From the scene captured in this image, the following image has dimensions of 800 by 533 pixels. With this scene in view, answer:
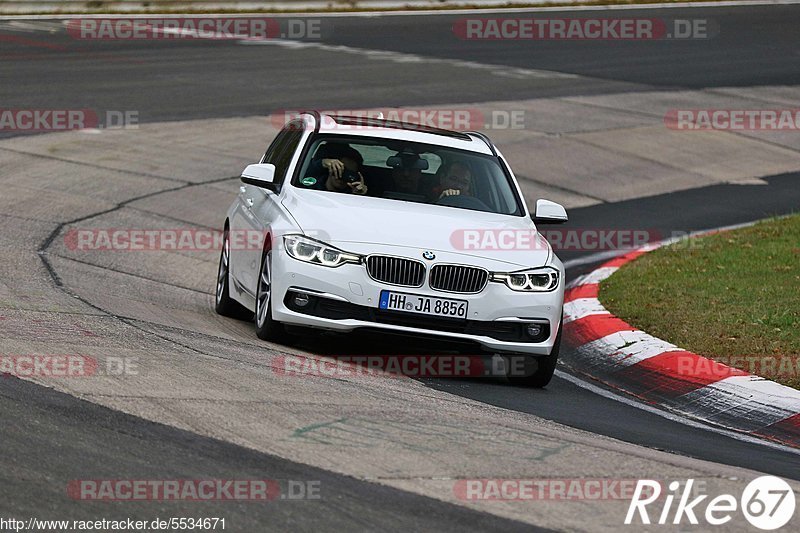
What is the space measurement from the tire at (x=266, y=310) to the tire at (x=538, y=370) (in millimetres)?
1575

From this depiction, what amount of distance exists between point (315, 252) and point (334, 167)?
1.38 m

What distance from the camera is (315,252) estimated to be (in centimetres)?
884

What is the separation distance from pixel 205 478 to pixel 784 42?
30.0 m

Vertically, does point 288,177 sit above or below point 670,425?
above

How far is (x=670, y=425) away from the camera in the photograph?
26.8ft

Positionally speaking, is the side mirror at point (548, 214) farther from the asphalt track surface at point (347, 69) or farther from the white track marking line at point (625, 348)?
the asphalt track surface at point (347, 69)

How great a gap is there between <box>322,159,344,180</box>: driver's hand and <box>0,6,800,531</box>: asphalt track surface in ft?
3.99

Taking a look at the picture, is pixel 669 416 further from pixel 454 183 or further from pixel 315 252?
pixel 454 183

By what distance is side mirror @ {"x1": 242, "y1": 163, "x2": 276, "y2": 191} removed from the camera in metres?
9.88

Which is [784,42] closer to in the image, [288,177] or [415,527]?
[288,177]

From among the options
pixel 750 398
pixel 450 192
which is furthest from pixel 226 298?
pixel 750 398

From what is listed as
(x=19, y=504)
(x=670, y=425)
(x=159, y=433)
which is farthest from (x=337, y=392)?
(x=19, y=504)

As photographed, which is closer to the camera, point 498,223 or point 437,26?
point 498,223

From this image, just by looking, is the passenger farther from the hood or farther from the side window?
the side window
